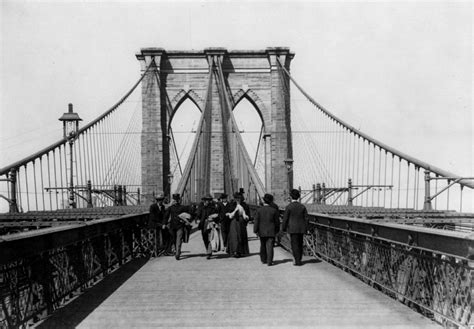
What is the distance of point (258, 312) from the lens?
502cm

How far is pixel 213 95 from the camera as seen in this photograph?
34.5m

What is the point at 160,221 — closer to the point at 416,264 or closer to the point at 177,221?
the point at 177,221

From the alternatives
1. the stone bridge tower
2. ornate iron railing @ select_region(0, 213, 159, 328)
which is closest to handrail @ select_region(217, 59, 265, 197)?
the stone bridge tower

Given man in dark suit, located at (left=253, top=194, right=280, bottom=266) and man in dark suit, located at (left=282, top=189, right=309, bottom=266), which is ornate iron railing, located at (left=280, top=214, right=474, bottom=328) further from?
man in dark suit, located at (left=253, top=194, right=280, bottom=266)

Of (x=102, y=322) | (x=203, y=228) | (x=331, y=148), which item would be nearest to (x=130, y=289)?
(x=102, y=322)

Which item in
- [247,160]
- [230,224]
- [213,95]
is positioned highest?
[213,95]

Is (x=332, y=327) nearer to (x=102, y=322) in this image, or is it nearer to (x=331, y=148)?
(x=102, y=322)

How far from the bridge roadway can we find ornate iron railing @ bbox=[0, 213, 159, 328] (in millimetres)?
163

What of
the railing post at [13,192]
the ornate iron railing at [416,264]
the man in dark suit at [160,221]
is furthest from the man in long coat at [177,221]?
the railing post at [13,192]

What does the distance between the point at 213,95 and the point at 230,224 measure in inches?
993

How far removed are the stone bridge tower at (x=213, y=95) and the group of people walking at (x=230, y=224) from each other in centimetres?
2316

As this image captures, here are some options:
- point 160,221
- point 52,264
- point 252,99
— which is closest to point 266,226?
point 160,221

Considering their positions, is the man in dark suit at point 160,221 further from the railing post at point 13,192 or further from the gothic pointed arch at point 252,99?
the gothic pointed arch at point 252,99

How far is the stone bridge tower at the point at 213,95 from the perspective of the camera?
1347 inches
